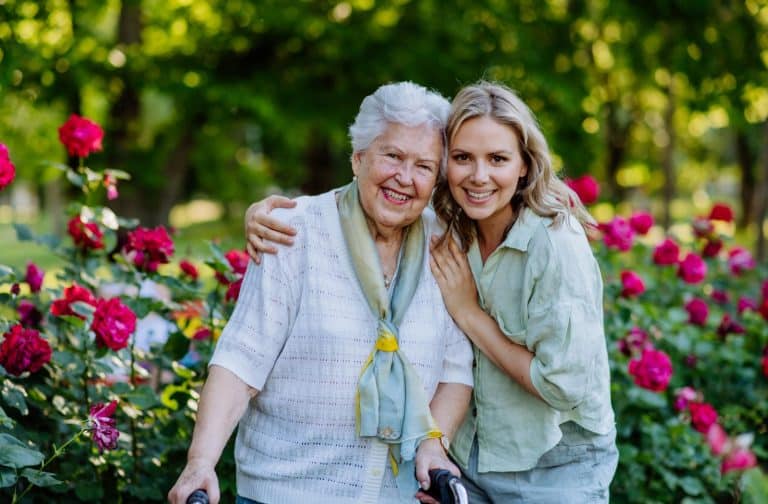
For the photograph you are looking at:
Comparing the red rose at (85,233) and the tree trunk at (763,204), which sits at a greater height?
the tree trunk at (763,204)

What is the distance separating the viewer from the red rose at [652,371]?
11.7 feet

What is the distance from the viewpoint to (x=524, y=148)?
2.71 m

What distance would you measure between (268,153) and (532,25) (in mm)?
7292

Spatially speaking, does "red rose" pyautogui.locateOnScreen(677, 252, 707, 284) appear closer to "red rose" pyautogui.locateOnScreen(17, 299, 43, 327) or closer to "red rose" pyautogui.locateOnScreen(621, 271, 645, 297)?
"red rose" pyautogui.locateOnScreen(621, 271, 645, 297)

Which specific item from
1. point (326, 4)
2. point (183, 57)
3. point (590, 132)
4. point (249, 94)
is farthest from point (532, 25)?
point (183, 57)

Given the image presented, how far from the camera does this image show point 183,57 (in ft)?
29.3

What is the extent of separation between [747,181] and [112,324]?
1827 centimetres

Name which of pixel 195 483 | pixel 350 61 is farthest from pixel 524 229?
pixel 350 61

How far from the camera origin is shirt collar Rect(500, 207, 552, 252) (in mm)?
2625

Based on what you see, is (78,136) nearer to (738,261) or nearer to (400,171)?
(400,171)

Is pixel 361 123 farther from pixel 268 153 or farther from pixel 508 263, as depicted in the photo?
pixel 268 153

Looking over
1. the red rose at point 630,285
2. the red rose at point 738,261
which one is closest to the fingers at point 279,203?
the red rose at point 630,285

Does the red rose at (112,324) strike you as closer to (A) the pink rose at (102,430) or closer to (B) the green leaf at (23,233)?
Answer: (A) the pink rose at (102,430)

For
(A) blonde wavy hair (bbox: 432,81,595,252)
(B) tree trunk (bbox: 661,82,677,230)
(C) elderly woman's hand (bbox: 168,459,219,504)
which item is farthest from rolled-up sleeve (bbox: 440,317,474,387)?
(B) tree trunk (bbox: 661,82,677,230)
